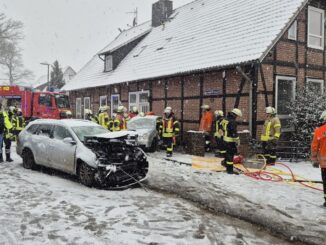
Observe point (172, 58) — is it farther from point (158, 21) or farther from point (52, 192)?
point (52, 192)

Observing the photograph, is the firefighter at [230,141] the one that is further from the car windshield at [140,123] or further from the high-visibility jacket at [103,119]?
the high-visibility jacket at [103,119]

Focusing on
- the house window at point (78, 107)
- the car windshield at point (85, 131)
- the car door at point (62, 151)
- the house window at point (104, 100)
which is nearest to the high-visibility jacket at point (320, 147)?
the car windshield at point (85, 131)

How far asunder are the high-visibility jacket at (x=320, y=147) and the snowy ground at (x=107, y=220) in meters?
2.22

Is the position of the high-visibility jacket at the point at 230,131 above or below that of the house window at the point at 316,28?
below

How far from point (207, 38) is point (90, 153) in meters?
10.3

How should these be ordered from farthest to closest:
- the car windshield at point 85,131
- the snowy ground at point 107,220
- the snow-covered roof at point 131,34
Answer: the snow-covered roof at point 131,34
the car windshield at point 85,131
the snowy ground at point 107,220

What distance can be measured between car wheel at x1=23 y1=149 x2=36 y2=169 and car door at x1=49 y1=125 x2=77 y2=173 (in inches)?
44.0

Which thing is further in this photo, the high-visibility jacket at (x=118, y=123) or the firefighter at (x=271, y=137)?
the high-visibility jacket at (x=118, y=123)

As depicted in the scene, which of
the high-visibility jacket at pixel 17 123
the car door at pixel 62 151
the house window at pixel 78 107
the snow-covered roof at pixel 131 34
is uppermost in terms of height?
the snow-covered roof at pixel 131 34

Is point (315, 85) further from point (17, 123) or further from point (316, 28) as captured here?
point (17, 123)

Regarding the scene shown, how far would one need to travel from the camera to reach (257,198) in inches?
283

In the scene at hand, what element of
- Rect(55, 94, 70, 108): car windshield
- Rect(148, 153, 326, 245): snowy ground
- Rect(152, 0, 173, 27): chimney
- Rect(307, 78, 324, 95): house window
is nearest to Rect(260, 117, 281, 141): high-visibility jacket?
Rect(148, 153, 326, 245): snowy ground

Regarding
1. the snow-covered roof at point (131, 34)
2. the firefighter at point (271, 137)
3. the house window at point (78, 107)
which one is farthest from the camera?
the house window at point (78, 107)

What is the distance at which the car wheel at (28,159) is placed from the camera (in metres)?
9.80
